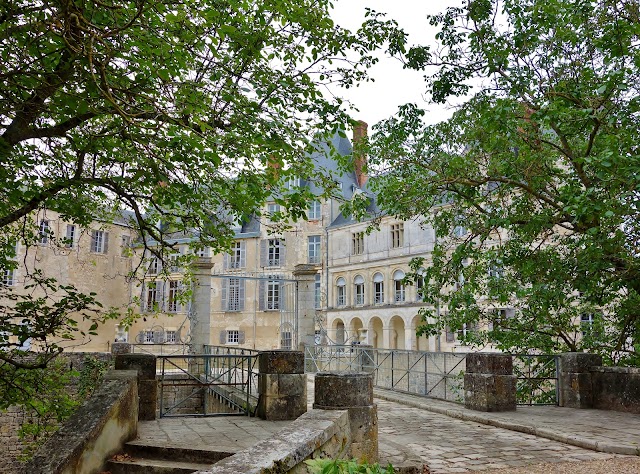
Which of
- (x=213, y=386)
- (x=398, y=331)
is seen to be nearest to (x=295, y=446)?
(x=213, y=386)

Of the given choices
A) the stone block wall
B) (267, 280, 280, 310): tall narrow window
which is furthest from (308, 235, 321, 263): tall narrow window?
the stone block wall

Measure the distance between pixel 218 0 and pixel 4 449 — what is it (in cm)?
1546

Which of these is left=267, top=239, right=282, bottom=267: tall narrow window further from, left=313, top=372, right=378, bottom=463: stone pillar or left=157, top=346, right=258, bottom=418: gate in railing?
left=313, top=372, right=378, bottom=463: stone pillar

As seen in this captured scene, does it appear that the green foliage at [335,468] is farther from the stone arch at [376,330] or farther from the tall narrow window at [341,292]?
the tall narrow window at [341,292]

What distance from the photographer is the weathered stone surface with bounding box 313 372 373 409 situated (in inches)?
212

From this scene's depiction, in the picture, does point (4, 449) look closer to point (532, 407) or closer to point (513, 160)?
point (532, 407)

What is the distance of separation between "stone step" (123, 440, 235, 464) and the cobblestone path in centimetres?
180

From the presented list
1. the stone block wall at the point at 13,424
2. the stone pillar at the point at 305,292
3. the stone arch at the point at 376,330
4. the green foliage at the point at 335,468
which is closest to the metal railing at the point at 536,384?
the stone pillar at the point at 305,292

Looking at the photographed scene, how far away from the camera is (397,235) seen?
35.0 m

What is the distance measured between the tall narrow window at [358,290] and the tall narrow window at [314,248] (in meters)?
3.07

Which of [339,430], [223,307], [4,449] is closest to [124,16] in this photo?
[339,430]

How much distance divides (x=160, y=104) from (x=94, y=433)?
361 centimetres

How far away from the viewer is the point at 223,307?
3734cm

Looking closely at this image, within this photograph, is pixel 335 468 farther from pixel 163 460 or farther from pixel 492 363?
pixel 492 363
